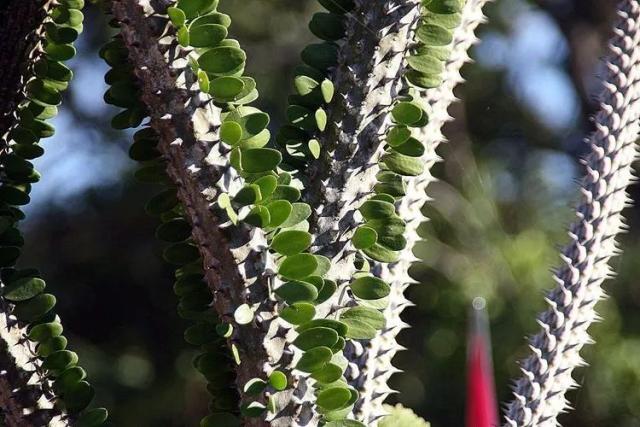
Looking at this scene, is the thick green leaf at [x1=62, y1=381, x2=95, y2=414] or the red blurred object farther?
the red blurred object

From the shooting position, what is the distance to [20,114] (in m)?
0.74

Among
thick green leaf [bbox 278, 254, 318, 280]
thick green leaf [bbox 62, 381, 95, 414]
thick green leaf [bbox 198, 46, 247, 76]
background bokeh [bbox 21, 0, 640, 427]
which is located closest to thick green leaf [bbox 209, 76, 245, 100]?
thick green leaf [bbox 198, 46, 247, 76]

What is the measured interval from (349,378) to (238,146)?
0.23m

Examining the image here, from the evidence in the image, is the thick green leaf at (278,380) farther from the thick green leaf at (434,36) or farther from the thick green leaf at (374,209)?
the thick green leaf at (434,36)

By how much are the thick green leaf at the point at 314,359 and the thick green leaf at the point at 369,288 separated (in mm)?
76

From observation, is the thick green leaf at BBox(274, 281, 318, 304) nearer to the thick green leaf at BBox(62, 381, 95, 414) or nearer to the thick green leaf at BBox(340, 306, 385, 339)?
the thick green leaf at BBox(340, 306, 385, 339)

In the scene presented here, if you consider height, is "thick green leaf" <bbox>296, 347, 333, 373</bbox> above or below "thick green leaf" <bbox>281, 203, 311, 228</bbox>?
below

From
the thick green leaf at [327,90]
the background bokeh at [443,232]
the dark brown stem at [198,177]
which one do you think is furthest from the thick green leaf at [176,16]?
the background bokeh at [443,232]

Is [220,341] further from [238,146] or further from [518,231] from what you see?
[518,231]

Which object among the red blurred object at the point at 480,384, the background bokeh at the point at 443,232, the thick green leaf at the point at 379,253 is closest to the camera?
the thick green leaf at the point at 379,253

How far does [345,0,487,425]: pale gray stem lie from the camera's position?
2.51ft

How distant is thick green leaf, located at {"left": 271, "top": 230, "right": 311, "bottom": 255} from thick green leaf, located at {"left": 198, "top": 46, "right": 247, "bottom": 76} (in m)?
0.11

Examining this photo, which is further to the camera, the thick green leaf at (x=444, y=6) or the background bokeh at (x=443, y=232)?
the background bokeh at (x=443, y=232)

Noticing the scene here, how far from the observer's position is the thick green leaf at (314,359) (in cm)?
61
